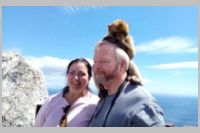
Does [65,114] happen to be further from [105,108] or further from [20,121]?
[20,121]

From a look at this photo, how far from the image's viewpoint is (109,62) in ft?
6.79

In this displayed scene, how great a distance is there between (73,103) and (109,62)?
413 millimetres

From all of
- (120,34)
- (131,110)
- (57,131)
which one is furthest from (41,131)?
(120,34)

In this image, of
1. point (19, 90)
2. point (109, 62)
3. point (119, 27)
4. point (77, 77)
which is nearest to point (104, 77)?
point (109, 62)

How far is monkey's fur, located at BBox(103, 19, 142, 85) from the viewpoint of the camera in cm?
216

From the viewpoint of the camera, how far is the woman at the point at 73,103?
86.4 inches

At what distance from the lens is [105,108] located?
206 cm

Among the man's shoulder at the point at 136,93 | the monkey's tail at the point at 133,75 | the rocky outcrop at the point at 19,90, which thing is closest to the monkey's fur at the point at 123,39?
the monkey's tail at the point at 133,75

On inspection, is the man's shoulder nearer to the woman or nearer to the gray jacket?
the gray jacket

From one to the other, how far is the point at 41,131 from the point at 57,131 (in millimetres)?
118

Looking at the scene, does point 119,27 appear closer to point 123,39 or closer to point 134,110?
point 123,39

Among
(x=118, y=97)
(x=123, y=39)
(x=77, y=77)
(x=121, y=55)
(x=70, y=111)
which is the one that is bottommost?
(x=70, y=111)

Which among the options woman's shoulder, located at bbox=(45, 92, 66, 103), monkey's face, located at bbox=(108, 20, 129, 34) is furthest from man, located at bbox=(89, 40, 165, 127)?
woman's shoulder, located at bbox=(45, 92, 66, 103)

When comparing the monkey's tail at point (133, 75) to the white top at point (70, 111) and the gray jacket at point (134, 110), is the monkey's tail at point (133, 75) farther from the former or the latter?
the white top at point (70, 111)
